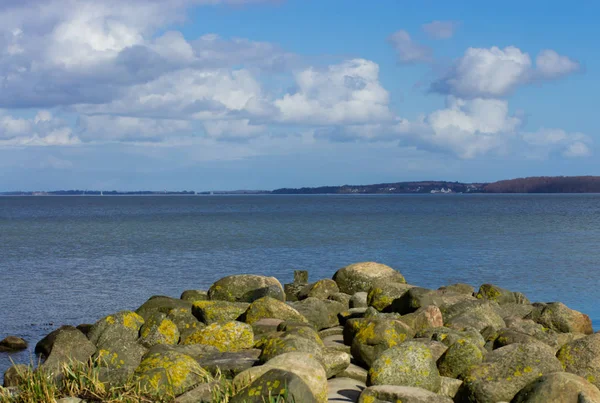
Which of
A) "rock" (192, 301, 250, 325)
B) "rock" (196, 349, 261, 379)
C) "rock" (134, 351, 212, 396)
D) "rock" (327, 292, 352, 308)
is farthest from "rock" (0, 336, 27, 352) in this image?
"rock" (134, 351, 212, 396)

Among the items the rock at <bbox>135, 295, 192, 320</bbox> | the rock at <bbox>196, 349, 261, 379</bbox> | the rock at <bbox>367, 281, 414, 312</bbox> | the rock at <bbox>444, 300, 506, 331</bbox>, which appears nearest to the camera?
the rock at <bbox>196, 349, 261, 379</bbox>

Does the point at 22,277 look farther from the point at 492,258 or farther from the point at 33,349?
the point at 492,258

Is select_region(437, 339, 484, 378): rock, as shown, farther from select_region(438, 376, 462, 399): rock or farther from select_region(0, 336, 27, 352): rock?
select_region(0, 336, 27, 352): rock

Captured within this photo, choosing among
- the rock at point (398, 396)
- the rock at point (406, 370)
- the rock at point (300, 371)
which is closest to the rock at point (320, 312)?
the rock at point (406, 370)

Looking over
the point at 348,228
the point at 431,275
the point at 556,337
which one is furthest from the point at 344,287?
the point at 348,228

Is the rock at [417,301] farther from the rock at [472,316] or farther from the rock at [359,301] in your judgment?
the rock at [359,301]

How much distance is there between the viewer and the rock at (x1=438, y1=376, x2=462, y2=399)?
38.1 ft

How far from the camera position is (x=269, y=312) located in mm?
16422

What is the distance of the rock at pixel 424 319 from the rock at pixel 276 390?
22.7 feet

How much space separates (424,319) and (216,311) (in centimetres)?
501

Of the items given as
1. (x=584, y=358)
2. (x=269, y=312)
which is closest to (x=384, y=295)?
(x=269, y=312)

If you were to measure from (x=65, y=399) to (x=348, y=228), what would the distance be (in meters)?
65.2

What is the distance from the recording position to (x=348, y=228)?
244ft

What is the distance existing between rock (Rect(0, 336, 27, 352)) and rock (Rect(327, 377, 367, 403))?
40.3ft
